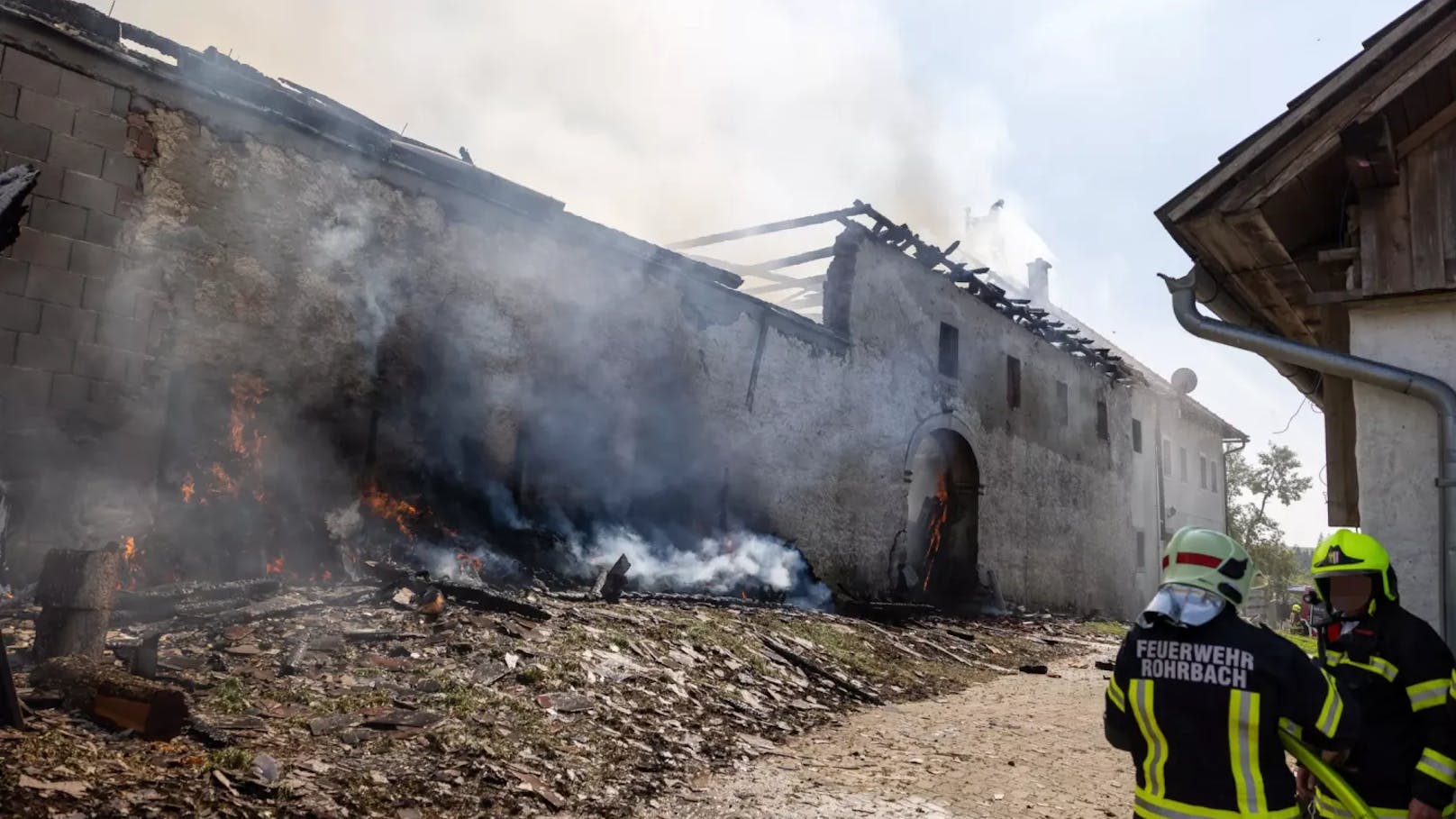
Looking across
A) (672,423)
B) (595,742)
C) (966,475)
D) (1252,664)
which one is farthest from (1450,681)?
(966,475)

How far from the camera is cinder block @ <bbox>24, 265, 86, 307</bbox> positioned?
7.74 meters

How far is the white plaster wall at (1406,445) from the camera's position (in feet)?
16.0

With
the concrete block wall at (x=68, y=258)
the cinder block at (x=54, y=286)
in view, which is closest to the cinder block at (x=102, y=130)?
the concrete block wall at (x=68, y=258)

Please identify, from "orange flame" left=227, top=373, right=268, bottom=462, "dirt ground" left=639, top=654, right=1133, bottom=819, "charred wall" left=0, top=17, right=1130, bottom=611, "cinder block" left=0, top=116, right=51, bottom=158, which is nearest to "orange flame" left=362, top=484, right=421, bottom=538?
"charred wall" left=0, top=17, right=1130, bottom=611

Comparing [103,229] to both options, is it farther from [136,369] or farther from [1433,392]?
[1433,392]

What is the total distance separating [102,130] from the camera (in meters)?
8.25

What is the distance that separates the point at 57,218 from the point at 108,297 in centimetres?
77

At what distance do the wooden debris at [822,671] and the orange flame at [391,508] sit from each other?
4.25 metres

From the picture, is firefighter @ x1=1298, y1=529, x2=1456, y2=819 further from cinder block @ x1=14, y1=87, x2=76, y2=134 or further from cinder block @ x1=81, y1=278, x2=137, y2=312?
cinder block @ x1=14, y1=87, x2=76, y2=134

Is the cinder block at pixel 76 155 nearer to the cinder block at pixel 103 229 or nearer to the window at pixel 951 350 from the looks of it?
the cinder block at pixel 103 229

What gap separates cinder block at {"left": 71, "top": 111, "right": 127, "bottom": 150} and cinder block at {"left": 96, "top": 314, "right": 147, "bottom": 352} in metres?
1.61

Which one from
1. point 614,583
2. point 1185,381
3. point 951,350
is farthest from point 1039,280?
point 614,583

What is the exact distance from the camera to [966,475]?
65.0ft

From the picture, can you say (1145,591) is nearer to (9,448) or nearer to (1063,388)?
(1063,388)
